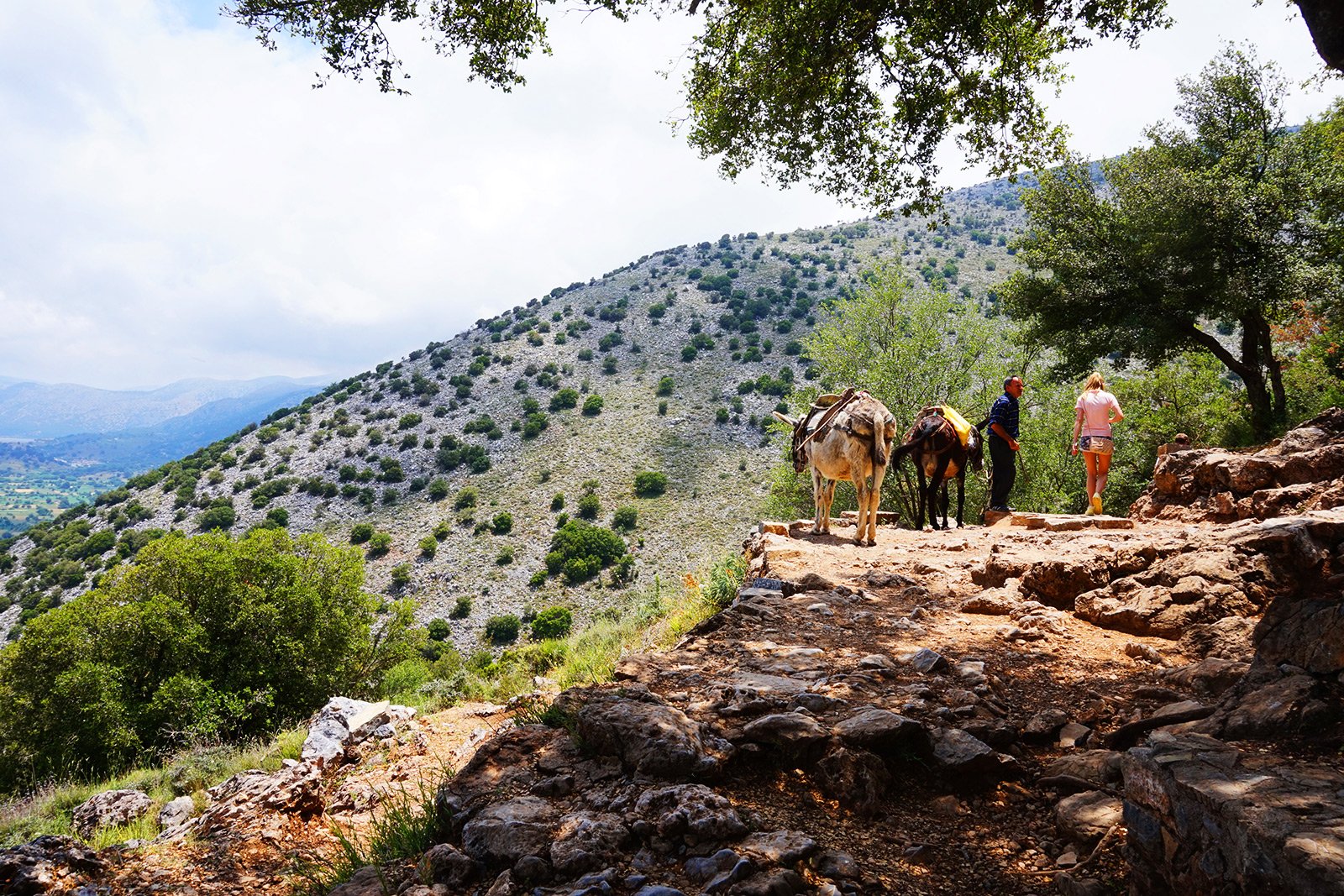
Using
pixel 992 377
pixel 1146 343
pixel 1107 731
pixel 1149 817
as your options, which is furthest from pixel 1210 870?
pixel 992 377

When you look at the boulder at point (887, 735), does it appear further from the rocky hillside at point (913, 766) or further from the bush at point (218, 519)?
the bush at point (218, 519)

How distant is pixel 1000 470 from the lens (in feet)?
43.3

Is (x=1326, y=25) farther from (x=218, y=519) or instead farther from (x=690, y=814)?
(x=218, y=519)

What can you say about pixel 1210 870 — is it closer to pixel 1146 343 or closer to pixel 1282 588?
pixel 1282 588

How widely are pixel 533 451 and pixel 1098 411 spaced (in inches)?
2728

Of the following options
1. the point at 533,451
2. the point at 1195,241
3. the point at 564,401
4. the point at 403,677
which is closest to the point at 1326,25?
the point at 1195,241

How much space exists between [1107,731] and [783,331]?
90.0 metres

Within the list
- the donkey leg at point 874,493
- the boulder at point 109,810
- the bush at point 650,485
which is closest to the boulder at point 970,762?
the boulder at point 109,810

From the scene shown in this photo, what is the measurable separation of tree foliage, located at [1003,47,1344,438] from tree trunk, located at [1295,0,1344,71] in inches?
553

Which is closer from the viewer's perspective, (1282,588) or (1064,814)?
(1064,814)

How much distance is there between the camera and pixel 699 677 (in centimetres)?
481

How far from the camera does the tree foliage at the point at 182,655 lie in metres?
16.9

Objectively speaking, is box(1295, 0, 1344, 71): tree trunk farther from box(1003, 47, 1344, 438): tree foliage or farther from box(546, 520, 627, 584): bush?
box(546, 520, 627, 584): bush

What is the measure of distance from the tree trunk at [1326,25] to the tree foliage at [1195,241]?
1404 cm
